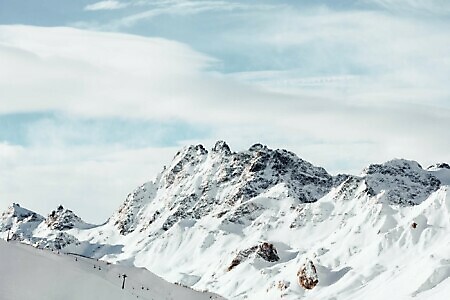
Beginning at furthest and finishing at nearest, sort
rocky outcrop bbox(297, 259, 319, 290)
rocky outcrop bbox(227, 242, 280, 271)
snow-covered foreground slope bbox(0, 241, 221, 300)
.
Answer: rocky outcrop bbox(227, 242, 280, 271), rocky outcrop bbox(297, 259, 319, 290), snow-covered foreground slope bbox(0, 241, 221, 300)

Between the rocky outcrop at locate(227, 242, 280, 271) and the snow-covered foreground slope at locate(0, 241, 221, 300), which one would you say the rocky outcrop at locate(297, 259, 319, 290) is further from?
the snow-covered foreground slope at locate(0, 241, 221, 300)

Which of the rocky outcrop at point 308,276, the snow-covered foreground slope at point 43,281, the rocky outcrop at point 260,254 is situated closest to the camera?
the snow-covered foreground slope at point 43,281

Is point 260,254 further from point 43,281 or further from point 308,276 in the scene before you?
point 43,281

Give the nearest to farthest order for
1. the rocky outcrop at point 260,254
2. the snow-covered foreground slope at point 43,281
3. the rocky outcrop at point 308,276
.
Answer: the snow-covered foreground slope at point 43,281 → the rocky outcrop at point 308,276 → the rocky outcrop at point 260,254

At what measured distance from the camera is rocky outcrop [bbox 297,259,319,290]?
518 ft

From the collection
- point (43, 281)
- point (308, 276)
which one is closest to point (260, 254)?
point (308, 276)

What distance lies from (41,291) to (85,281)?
7.25 metres

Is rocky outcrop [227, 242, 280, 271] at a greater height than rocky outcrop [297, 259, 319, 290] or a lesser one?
lesser

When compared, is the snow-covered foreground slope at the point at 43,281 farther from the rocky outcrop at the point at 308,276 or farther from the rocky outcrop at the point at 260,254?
the rocky outcrop at the point at 260,254

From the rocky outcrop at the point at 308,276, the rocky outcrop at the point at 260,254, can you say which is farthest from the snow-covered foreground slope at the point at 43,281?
the rocky outcrop at the point at 260,254

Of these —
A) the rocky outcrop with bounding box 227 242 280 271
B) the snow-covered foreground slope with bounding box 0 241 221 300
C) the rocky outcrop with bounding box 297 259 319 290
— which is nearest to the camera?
the snow-covered foreground slope with bounding box 0 241 221 300

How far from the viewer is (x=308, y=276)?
526 ft

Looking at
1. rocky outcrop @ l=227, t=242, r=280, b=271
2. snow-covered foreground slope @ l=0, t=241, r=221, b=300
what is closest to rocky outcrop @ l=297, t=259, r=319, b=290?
rocky outcrop @ l=227, t=242, r=280, b=271

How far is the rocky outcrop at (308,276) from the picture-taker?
158m
